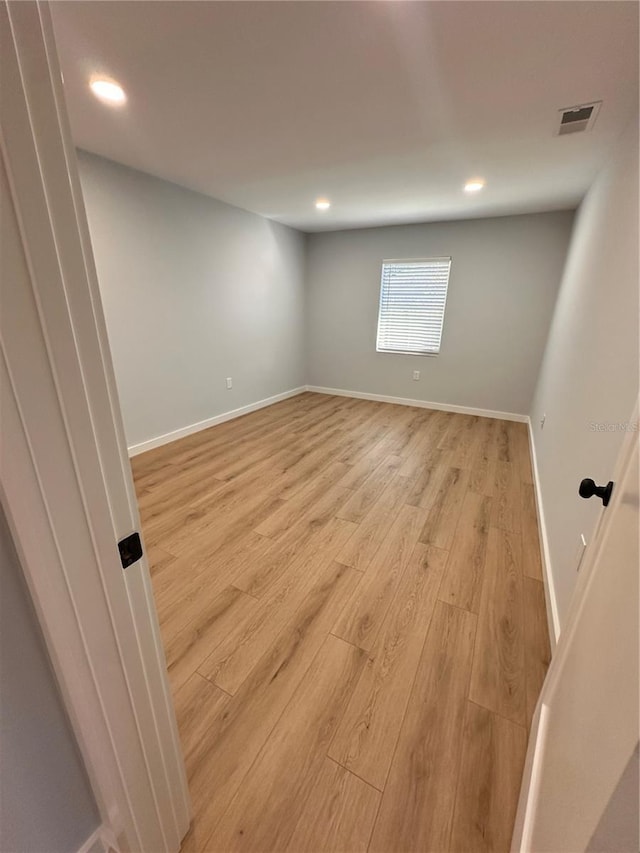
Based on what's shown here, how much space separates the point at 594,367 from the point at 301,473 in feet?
6.86

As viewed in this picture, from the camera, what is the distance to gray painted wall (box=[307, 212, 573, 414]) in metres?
3.94

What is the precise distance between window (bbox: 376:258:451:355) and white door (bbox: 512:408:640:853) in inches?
164

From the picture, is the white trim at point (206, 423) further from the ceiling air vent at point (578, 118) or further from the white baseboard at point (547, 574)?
the ceiling air vent at point (578, 118)

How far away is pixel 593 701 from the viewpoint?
569 mm

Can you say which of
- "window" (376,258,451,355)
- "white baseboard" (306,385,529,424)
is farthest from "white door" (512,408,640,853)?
"window" (376,258,451,355)

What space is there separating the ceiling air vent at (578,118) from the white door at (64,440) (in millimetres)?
2500

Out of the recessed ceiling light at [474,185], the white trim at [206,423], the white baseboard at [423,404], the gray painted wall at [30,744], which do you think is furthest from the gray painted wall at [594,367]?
the white trim at [206,423]

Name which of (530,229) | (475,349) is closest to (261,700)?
(475,349)

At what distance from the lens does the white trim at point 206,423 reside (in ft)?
10.7

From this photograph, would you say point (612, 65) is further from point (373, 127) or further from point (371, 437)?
point (371, 437)

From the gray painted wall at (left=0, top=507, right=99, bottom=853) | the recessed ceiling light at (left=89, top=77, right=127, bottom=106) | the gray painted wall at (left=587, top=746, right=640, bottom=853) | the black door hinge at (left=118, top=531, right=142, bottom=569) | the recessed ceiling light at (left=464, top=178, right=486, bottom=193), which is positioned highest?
the recessed ceiling light at (left=464, top=178, right=486, bottom=193)

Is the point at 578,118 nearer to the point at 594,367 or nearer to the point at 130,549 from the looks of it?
the point at 594,367

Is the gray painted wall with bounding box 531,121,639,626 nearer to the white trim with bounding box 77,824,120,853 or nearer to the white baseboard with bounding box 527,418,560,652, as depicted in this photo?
the white baseboard with bounding box 527,418,560,652

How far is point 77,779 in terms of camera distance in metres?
0.74
